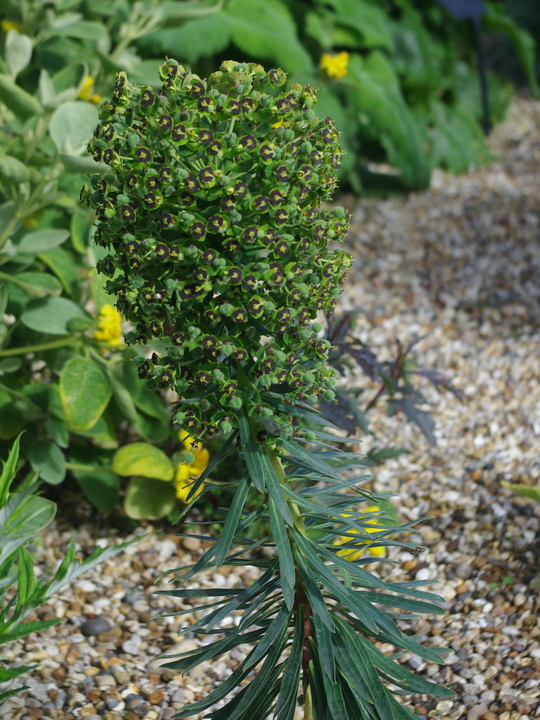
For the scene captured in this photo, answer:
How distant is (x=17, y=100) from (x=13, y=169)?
0.28 metres

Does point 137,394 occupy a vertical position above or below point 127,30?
below

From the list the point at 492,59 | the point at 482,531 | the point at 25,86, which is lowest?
the point at 492,59

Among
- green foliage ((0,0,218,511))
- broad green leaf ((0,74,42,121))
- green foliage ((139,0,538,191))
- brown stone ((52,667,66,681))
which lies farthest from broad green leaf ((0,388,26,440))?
green foliage ((139,0,538,191))

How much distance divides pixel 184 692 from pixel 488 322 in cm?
214

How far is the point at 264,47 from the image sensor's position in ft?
12.3

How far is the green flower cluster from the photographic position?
3.90 feet

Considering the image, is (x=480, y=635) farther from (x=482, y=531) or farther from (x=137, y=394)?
(x=137, y=394)

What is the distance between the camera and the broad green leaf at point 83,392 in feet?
6.43

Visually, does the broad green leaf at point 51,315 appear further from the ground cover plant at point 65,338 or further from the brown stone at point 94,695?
the brown stone at point 94,695

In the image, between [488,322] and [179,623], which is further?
[488,322]

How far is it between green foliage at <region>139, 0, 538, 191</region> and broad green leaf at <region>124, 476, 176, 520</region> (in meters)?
1.91

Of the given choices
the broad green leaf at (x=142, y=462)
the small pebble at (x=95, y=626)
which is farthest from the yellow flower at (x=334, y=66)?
the small pebble at (x=95, y=626)

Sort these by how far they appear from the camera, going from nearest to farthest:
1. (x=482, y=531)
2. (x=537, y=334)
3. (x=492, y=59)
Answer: (x=482, y=531) → (x=537, y=334) → (x=492, y=59)

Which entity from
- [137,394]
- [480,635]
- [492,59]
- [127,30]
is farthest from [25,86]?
[492,59]
